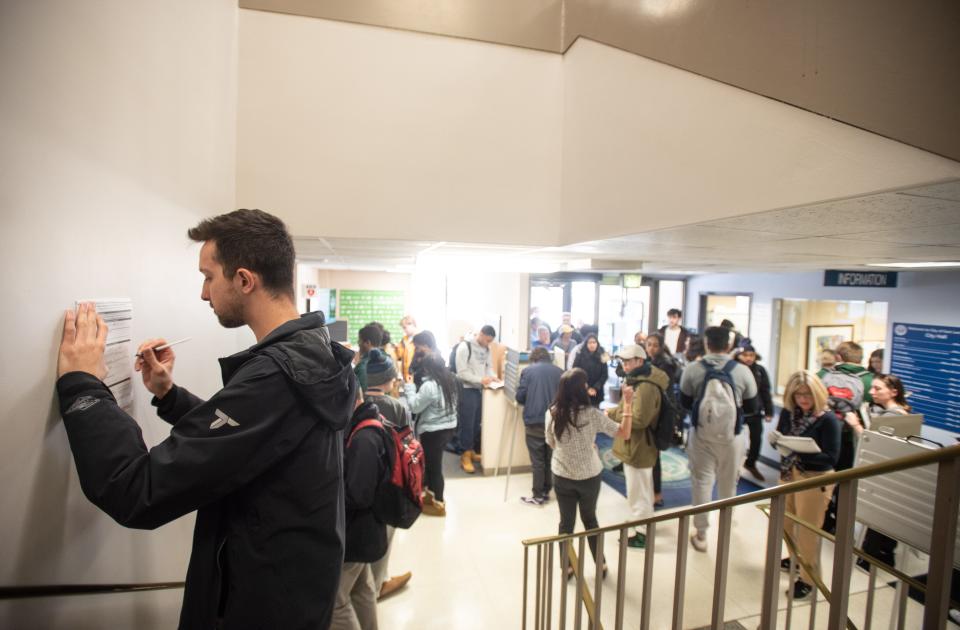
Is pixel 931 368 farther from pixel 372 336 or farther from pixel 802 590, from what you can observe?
pixel 372 336

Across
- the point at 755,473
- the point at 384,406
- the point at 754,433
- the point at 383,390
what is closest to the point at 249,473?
the point at 384,406

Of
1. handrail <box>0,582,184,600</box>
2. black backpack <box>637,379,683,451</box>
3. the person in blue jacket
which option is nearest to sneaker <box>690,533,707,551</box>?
black backpack <box>637,379,683,451</box>

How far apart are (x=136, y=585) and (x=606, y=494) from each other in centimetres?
423

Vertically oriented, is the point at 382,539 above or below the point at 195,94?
below

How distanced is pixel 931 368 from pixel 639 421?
351 centimetres

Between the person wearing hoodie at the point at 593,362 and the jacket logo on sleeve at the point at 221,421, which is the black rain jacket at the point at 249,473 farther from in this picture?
the person wearing hoodie at the point at 593,362

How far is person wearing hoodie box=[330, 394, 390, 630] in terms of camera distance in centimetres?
206

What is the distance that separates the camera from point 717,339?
3.61 m

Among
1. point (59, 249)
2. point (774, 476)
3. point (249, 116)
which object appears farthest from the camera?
point (774, 476)

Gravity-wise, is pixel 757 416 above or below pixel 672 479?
above

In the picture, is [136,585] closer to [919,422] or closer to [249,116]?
[249,116]

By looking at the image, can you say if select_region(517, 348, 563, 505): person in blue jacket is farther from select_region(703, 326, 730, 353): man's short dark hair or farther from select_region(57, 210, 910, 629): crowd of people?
select_region(57, 210, 910, 629): crowd of people

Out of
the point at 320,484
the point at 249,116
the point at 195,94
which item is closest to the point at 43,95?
the point at 195,94

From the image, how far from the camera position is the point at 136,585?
1.18 metres
